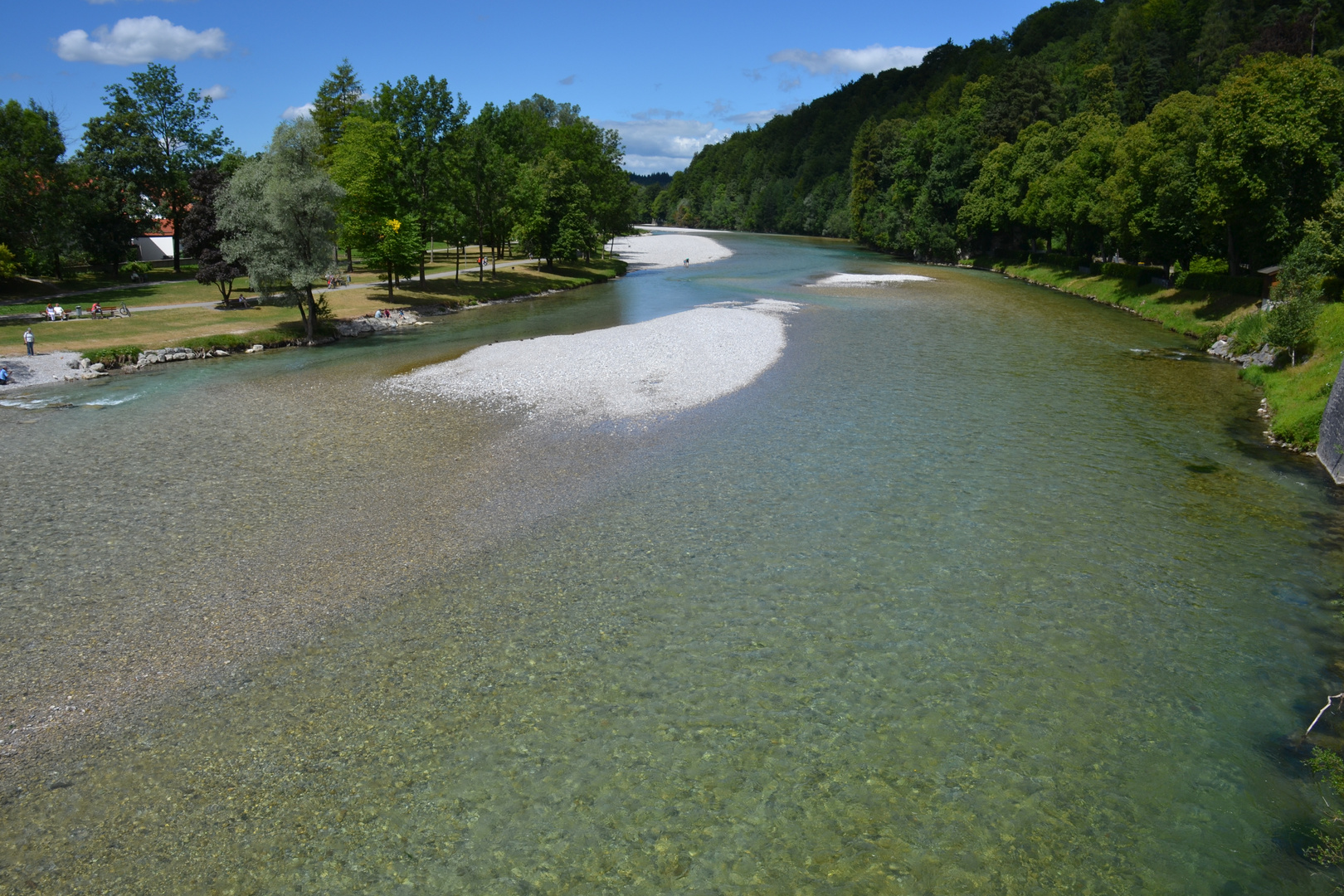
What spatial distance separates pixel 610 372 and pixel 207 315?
31.6 m

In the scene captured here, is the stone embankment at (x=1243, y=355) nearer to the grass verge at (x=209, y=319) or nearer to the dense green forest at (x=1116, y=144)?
the dense green forest at (x=1116, y=144)

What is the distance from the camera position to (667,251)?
133m

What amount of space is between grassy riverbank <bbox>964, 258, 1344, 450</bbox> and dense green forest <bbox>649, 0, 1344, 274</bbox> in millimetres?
2832

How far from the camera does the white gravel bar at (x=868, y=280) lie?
253ft

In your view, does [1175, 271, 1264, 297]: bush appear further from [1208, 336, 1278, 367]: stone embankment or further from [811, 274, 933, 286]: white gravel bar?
[811, 274, 933, 286]: white gravel bar

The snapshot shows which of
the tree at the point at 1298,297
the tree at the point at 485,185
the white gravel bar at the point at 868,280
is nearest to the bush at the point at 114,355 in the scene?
the tree at the point at 485,185

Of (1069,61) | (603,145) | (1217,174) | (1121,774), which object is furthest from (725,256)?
(1121,774)

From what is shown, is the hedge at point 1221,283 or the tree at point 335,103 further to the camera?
the tree at point 335,103

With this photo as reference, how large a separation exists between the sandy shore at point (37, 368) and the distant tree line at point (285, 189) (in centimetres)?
1081

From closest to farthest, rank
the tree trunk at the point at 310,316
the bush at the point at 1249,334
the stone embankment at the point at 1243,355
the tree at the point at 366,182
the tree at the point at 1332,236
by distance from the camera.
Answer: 1. the tree at the point at 1332,236
2. the stone embankment at the point at 1243,355
3. the bush at the point at 1249,334
4. the tree trunk at the point at 310,316
5. the tree at the point at 366,182

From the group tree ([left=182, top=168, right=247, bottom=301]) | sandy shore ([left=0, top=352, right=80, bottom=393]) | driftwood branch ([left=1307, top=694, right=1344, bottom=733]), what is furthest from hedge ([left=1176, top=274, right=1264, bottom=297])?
sandy shore ([left=0, top=352, right=80, bottom=393])

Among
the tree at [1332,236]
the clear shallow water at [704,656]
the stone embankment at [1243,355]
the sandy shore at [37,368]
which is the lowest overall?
the clear shallow water at [704,656]

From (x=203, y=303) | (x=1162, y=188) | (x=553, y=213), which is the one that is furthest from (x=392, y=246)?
(x=1162, y=188)

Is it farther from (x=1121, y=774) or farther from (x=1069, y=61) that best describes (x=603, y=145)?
(x=1121, y=774)
